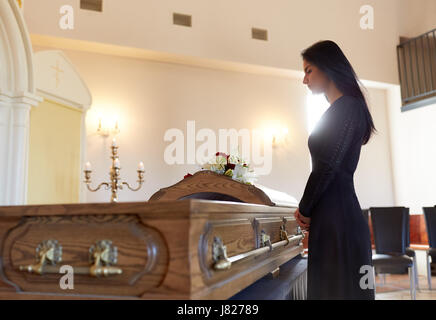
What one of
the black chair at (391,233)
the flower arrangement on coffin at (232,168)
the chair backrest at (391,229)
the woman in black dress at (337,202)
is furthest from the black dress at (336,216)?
the chair backrest at (391,229)

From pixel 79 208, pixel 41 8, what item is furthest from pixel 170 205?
pixel 41 8

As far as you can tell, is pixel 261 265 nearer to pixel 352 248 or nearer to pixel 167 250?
pixel 352 248

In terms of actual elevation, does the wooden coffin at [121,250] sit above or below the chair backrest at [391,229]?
above

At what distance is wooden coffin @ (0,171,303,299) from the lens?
0.91m

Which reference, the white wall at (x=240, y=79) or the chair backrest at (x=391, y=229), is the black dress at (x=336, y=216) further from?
the white wall at (x=240, y=79)

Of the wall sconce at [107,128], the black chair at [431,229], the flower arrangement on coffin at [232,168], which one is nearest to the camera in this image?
the flower arrangement on coffin at [232,168]

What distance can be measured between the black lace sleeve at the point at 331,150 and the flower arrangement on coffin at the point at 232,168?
2.02 feet

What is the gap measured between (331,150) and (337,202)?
0.63ft

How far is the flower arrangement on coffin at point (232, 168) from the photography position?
2.11 meters

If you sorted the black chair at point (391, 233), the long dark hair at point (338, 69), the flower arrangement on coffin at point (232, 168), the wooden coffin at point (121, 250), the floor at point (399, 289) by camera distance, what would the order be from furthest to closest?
the black chair at point (391, 233), the floor at point (399, 289), the flower arrangement on coffin at point (232, 168), the long dark hair at point (338, 69), the wooden coffin at point (121, 250)

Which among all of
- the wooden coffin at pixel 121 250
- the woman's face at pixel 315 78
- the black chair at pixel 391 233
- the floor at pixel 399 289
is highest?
the woman's face at pixel 315 78

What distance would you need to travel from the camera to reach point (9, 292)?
103 centimetres

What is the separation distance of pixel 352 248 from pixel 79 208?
3.16 feet

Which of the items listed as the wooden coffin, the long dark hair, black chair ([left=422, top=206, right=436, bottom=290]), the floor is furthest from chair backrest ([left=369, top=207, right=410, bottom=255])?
the wooden coffin
